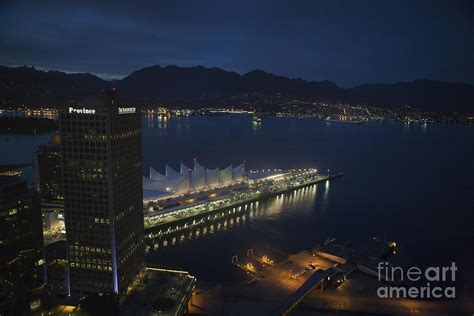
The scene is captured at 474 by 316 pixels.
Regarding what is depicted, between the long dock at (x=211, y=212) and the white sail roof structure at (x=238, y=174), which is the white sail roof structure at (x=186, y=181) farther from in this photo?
the long dock at (x=211, y=212)

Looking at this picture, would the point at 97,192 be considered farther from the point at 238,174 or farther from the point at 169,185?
the point at 238,174

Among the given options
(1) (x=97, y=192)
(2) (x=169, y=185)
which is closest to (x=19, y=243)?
(1) (x=97, y=192)

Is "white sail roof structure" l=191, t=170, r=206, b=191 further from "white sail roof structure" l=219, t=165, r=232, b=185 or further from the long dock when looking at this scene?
the long dock

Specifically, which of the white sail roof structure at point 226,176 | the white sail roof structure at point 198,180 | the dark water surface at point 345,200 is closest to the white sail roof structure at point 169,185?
the white sail roof structure at point 198,180

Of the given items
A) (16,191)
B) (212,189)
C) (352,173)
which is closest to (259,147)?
(352,173)

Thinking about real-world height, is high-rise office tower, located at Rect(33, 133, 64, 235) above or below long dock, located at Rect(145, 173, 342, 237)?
above

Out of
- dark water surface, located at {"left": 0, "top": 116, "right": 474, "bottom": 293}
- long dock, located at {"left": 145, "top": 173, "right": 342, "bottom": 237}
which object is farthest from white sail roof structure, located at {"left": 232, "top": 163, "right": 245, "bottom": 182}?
dark water surface, located at {"left": 0, "top": 116, "right": 474, "bottom": 293}
